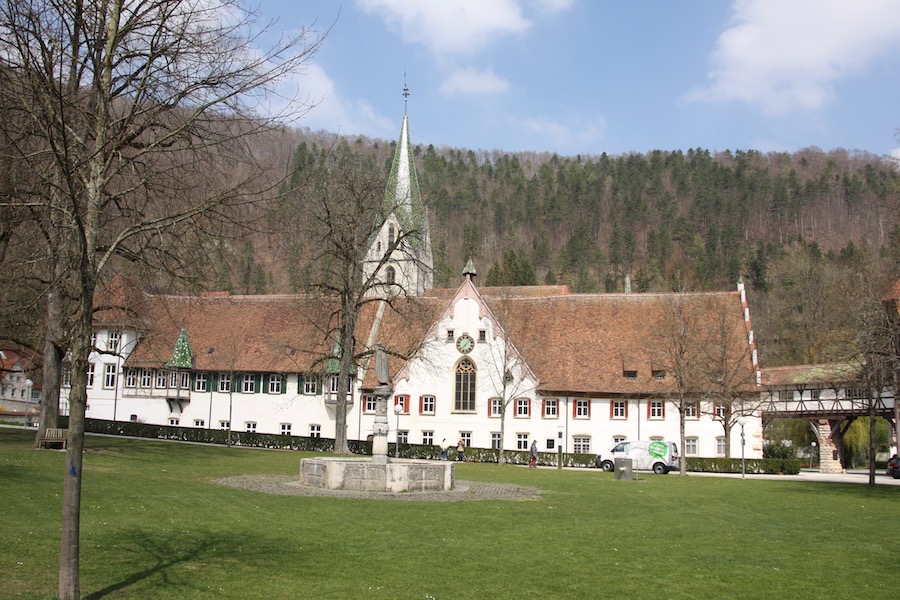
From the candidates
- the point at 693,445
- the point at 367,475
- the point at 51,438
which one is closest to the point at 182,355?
the point at 51,438

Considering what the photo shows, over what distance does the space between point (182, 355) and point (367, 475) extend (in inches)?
1408

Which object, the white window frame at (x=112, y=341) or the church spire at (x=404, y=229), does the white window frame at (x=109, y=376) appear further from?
the church spire at (x=404, y=229)

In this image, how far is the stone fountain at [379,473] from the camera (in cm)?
2302

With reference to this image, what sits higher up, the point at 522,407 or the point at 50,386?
the point at 50,386

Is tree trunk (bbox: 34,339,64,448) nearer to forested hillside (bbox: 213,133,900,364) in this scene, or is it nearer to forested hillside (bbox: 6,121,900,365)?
forested hillside (bbox: 6,121,900,365)

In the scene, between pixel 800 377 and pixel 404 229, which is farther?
pixel 800 377

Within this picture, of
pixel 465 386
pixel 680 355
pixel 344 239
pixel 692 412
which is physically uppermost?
pixel 344 239

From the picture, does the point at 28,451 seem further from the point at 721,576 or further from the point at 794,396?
the point at 794,396

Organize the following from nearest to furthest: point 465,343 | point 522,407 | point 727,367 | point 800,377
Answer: point 727,367, point 522,407, point 465,343, point 800,377

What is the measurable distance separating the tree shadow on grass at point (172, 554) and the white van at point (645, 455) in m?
32.2

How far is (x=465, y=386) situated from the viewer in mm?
53000

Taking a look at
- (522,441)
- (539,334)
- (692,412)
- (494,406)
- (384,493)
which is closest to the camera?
(384,493)

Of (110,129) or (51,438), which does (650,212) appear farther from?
(110,129)

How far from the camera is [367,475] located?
23047 millimetres
